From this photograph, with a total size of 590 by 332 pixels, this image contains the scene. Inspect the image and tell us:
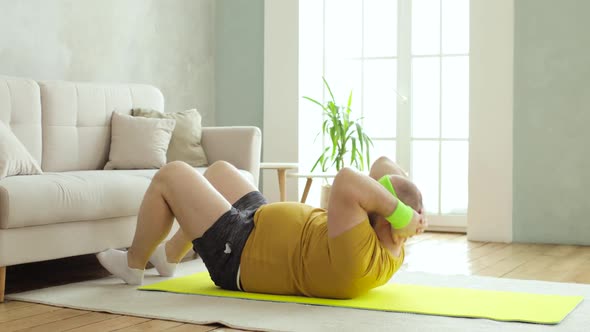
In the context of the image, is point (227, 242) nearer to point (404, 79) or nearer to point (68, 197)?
point (68, 197)

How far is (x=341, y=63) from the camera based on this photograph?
6.66 meters

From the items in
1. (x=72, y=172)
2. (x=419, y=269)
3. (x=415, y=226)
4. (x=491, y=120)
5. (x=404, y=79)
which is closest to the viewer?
(x=415, y=226)

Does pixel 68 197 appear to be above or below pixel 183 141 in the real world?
below

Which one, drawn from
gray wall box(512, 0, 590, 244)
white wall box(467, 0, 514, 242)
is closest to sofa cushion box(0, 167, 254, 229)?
white wall box(467, 0, 514, 242)

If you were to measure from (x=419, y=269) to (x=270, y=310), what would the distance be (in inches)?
57.7

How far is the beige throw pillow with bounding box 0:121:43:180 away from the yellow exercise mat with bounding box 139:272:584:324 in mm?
737

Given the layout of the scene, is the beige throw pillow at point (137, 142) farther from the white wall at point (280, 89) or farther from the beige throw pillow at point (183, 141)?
the white wall at point (280, 89)

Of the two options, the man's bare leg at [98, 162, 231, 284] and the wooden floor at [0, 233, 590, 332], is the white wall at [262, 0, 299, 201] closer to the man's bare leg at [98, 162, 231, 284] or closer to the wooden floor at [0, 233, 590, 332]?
the wooden floor at [0, 233, 590, 332]

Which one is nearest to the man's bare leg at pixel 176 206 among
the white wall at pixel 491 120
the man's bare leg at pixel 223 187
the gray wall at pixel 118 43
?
the man's bare leg at pixel 223 187

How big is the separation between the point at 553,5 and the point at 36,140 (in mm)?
3355

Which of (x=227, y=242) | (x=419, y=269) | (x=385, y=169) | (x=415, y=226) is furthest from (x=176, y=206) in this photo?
(x=419, y=269)

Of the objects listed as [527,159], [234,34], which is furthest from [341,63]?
[527,159]

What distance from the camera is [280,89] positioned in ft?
21.4

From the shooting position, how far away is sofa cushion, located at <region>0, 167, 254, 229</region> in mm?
3291
